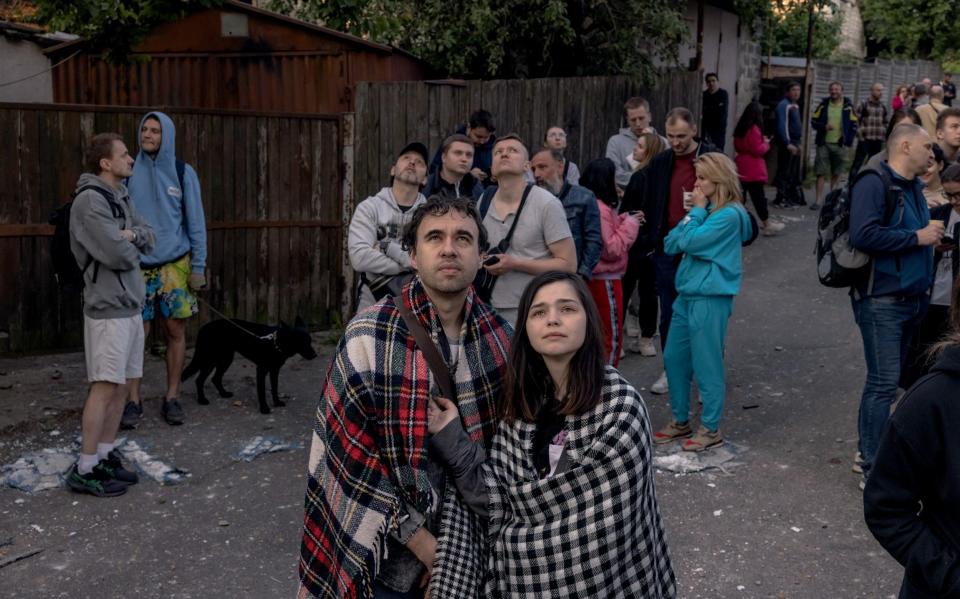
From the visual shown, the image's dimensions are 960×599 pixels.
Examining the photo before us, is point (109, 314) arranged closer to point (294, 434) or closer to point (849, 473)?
point (294, 434)

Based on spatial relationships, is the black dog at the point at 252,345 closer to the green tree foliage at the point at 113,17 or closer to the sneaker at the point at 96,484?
the sneaker at the point at 96,484

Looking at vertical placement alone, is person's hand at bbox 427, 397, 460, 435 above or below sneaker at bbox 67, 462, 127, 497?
above

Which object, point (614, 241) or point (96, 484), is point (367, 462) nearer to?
point (96, 484)

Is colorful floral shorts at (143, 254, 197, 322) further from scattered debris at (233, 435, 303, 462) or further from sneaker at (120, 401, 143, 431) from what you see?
scattered debris at (233, 435, 303, 462)

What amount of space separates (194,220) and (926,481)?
18.7ft

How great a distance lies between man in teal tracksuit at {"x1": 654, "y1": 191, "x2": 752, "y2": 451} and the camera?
683 centimetres

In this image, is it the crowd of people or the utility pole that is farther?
the utility pole

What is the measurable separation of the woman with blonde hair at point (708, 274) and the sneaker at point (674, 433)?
134mm

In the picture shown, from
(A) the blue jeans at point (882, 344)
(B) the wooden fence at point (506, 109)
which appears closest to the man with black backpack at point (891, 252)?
(A) the blue jeans at point (882, 344)

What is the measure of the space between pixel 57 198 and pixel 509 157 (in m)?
3.98

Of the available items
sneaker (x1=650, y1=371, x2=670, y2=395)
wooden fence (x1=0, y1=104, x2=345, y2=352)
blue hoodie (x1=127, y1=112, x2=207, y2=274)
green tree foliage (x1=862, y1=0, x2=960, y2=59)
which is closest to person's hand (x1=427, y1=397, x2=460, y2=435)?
blue hoodie (x1=127, y1=112, x2=207, y2=274)

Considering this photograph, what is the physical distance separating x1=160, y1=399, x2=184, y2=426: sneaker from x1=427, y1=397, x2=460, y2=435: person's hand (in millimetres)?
4675

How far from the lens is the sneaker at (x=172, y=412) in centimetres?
755

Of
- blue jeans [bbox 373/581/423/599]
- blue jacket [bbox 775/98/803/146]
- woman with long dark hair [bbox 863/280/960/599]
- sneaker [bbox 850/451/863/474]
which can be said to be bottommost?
sneaker [bbox 850/451/863/474]
